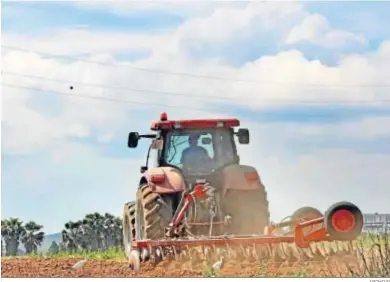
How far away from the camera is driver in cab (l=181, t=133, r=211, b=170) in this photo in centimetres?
1305

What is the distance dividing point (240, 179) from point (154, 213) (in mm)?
1155

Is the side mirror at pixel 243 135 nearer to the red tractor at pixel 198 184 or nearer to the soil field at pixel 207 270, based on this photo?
the red tractor at pixel 198 184

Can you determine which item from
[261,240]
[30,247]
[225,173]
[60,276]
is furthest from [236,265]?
[30,247]

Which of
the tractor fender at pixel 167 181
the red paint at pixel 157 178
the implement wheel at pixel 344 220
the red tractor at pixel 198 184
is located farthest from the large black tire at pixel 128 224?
the implement wheel at pixel 344 220

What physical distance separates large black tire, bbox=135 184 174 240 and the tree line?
2.58 metres

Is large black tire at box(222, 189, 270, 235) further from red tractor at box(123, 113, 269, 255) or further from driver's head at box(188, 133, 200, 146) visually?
driver's head at box(188, 133, 200, 146)

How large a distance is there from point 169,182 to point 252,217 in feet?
3.75

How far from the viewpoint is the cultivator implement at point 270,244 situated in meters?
11.9

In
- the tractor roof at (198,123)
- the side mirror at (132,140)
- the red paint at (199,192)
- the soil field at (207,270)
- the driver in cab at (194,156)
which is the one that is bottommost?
the soil field at (207,270)

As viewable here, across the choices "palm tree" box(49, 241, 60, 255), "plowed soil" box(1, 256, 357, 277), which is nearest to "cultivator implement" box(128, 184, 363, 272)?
"plowed soil" box(1, 256, 357, 277)

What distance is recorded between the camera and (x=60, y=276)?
12680 millimetres

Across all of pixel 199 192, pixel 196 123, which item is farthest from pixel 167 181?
pixel 196 123

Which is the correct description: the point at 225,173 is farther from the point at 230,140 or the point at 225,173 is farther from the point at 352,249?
the point at 352,249

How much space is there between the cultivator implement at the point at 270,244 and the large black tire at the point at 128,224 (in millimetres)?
1001
